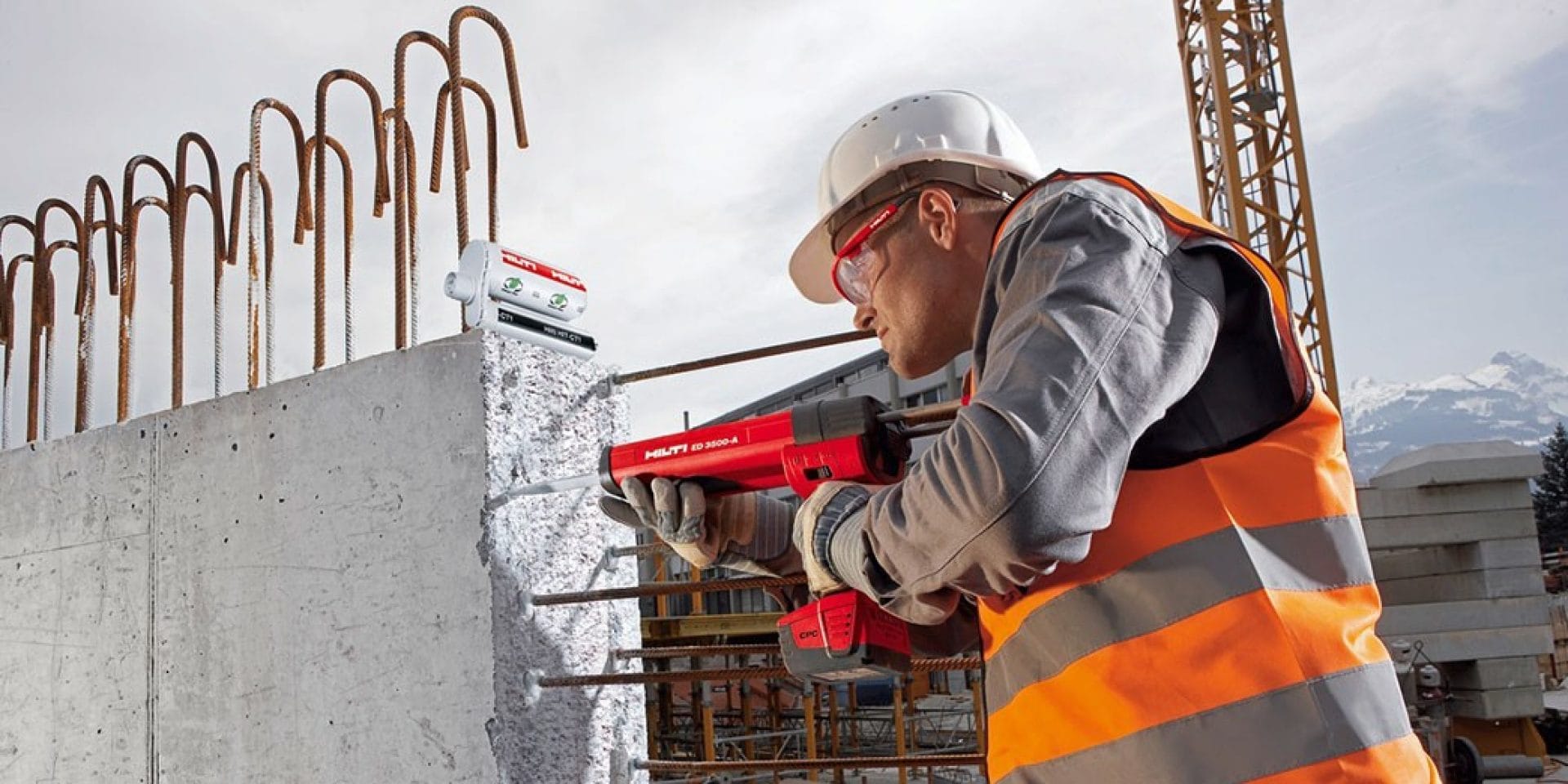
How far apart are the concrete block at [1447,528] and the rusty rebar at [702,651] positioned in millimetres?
12692

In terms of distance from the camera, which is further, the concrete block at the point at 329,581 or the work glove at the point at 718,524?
the concrete block at the point at 329,581

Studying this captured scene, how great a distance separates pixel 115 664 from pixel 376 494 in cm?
111

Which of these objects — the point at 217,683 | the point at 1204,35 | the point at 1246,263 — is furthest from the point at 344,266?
the point at 1204,35

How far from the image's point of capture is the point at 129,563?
9.80ft

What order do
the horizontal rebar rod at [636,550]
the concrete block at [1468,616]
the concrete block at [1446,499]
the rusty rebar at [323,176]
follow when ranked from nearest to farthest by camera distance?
the horizontal rebar rod at [636,550]
the rusty rebar at [323,176]
the concrete block at [1468,616]
the concrete block at [1446,499]

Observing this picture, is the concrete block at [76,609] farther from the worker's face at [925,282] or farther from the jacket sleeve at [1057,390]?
the jacket sleeve at [1057,390]

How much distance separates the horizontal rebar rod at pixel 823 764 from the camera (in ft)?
6.27

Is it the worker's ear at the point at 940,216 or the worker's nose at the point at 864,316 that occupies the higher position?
the worker's ear at the point at 940,216

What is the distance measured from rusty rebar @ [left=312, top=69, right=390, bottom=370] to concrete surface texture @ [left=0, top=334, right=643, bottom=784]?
0.28 meters

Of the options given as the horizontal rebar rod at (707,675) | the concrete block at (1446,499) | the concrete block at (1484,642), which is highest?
the concrete block at (1446,499)

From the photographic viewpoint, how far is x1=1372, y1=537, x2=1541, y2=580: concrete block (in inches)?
516

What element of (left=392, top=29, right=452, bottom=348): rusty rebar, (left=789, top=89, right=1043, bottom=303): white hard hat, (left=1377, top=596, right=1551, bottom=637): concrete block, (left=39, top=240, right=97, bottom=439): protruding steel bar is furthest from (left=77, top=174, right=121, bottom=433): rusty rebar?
(left=1377, top=596, right=1551, bottom=637): concrete block

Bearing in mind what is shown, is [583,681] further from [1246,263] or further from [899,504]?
[1246,263]

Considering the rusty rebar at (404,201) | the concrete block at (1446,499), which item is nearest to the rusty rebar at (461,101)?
the rusty rebar at (404,201)
